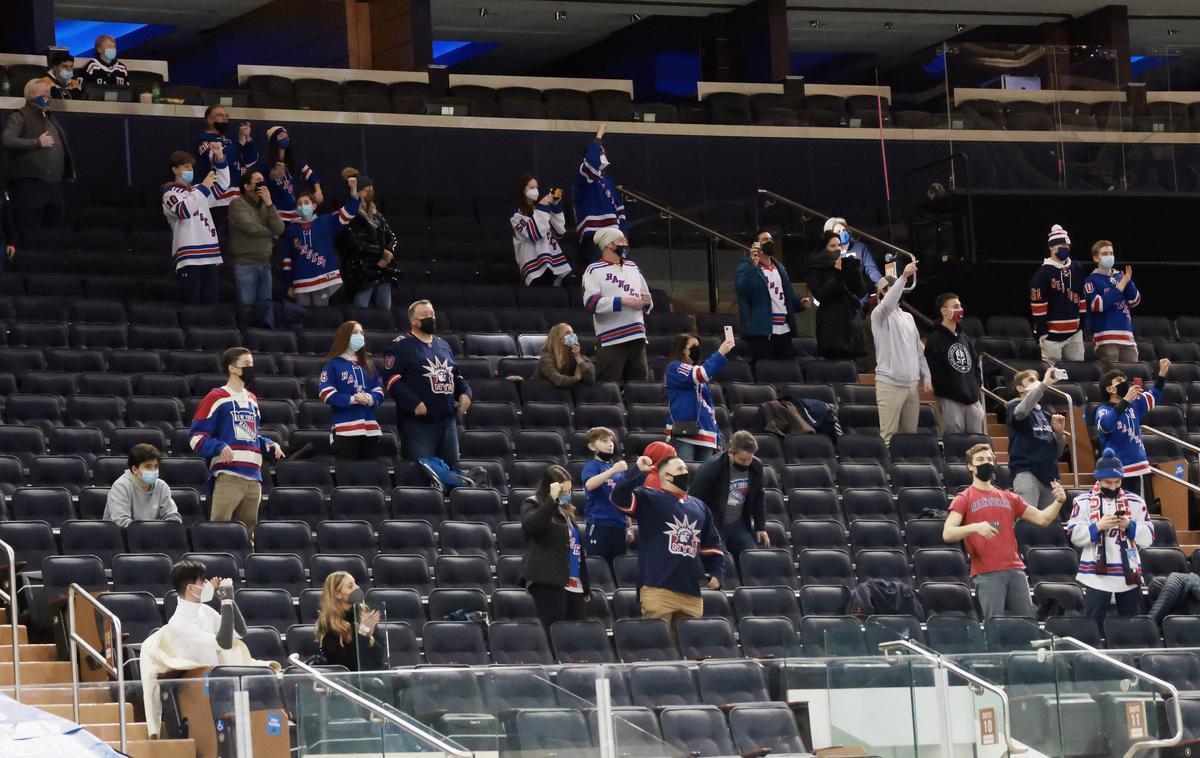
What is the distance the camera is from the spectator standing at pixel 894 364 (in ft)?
49.1

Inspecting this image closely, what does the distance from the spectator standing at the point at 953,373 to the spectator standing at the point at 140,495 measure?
582cm

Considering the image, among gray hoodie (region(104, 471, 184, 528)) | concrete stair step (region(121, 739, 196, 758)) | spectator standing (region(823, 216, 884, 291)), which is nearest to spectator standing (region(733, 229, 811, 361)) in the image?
spectator standing (region(823, 216, 884, 291))

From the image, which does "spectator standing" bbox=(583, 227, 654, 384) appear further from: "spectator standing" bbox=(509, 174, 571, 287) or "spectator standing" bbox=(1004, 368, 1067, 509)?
"spectator standing" bbox=(1004, 368, 1067, 509)

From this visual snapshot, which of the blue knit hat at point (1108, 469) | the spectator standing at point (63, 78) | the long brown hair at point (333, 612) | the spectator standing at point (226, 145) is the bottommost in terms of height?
the long brown hair at point (333, 612)

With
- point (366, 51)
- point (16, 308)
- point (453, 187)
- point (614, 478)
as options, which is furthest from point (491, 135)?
point (614, 478)

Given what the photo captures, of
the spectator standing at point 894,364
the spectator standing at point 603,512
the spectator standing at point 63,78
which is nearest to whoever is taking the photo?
the spectator standing at point 603,512

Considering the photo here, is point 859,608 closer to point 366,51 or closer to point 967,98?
point 967,98

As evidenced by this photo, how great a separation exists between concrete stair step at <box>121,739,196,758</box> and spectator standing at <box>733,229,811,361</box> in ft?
25.6

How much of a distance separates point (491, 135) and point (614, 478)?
905cm

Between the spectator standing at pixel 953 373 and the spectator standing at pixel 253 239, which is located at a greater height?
the spectator standing at pixel 253 239

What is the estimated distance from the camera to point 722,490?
1215 cm

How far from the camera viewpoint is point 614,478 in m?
12.0

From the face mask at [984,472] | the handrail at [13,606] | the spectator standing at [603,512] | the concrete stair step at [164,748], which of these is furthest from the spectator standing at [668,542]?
the handrail at [13,606]

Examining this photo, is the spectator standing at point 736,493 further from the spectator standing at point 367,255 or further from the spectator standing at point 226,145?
the spectator standing at point 226,145
